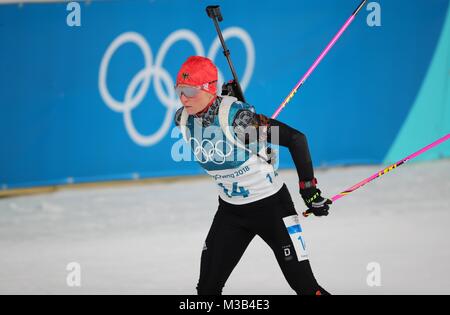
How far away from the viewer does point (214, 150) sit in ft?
15.0

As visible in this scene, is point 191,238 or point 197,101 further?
point 191,238

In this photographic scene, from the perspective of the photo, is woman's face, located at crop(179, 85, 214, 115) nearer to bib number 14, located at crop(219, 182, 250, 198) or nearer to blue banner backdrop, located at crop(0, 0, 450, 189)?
bib number 14, located at crop(219, 182, 250, 198)

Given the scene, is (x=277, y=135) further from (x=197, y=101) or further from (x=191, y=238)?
(x=191, y=238)

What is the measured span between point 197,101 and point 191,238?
304cm

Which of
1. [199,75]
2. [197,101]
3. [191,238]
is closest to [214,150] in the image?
[197,101]

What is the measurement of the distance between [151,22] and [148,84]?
677 mm

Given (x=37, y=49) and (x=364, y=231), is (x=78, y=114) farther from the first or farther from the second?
(x=364, y=231)

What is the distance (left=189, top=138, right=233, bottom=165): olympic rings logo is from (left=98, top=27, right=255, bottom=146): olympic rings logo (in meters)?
4.46

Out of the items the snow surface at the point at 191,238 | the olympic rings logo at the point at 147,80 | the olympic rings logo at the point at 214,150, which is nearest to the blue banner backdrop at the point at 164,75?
the olympic rings logo at the point at 147,80

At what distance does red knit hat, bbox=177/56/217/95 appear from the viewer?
4.49 m

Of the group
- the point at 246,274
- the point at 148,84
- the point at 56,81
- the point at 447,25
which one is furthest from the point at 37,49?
the point at 447,25

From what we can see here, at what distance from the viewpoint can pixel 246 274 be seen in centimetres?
631

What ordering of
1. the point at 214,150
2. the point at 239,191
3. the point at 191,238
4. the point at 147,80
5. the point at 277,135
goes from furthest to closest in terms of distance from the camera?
1. the point at 147,80
2. the point at 191,238
3. the point at 239,191
4. the point at 214,150
5. the point at 277,135

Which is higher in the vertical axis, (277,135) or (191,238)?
(191,238)
